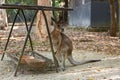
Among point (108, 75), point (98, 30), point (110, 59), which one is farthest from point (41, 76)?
point (98, 30)

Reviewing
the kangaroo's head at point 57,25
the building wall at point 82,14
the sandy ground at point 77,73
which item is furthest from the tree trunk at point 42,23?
the building wall at point 82,14

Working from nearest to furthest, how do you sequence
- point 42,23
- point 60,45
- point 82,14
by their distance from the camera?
point 60,45, point 42,23, point 82,14

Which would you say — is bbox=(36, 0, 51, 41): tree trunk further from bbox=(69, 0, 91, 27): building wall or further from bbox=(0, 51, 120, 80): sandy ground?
bbox=(69, 0, 91, 27): building wall

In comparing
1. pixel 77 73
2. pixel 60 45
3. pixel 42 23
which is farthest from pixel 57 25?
pixel 42 23

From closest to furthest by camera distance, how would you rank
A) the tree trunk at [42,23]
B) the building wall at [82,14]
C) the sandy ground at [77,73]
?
the sandy ground at [77,73], the tree trunk at [42,23], the building wall at [82,14]

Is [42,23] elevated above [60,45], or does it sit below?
below

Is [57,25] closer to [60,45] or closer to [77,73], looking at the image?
[60,45]

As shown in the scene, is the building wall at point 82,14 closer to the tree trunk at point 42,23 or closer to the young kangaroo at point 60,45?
the tree trunk at point 42,23

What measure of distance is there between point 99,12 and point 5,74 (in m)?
12.4

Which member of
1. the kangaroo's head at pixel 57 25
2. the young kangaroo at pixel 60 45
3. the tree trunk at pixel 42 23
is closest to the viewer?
the kangaroo's head at pixel 57 25

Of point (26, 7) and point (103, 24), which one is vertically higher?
point (26, 7)

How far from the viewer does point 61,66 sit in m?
6.73

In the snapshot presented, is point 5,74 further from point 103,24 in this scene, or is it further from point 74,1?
point 74,1

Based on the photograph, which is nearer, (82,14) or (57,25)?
(57,25)
